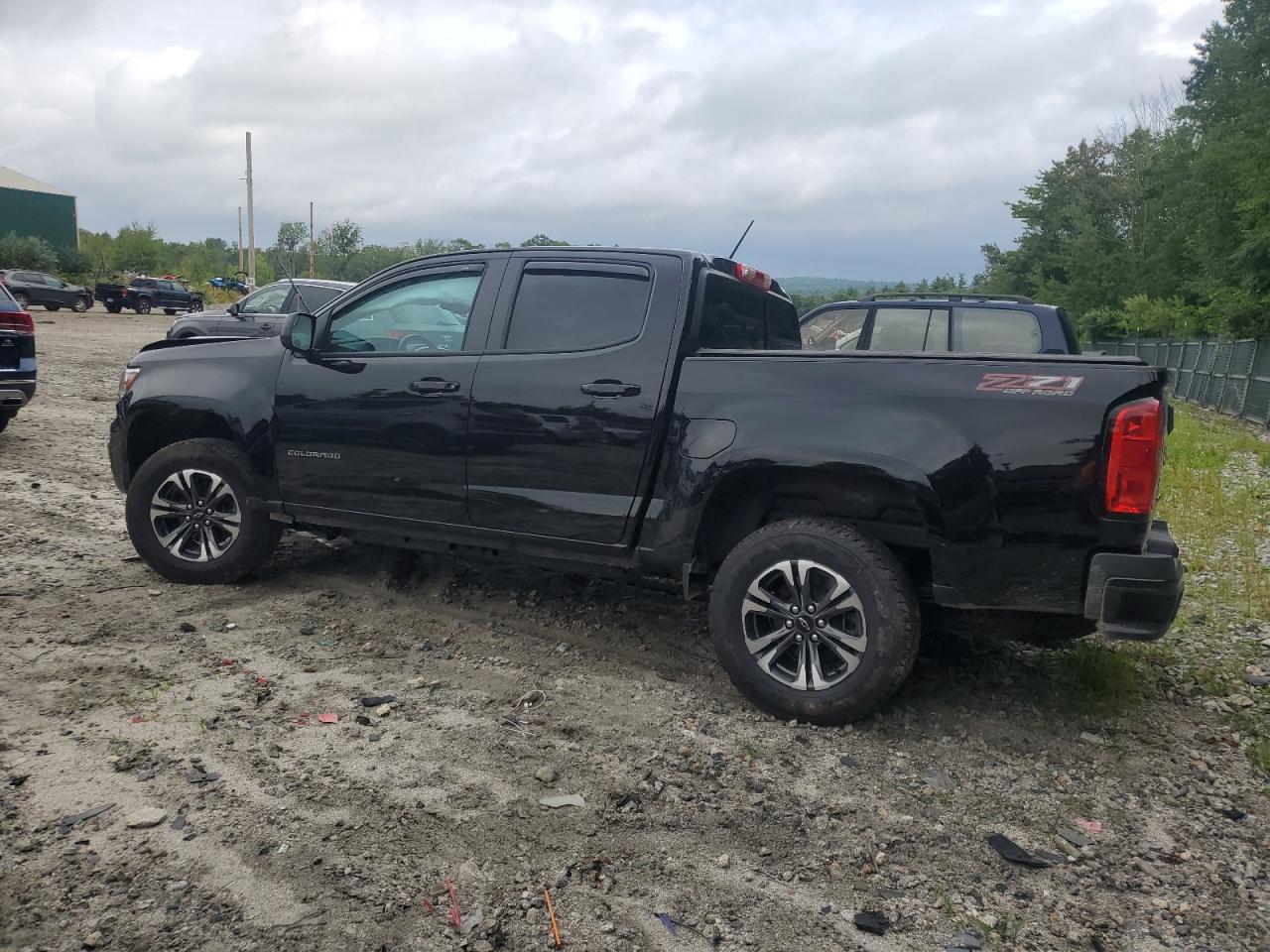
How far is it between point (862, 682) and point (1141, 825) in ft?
3.40

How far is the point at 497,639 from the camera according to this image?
4.79m

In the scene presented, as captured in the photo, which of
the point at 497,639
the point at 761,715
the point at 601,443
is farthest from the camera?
the point at 497,639

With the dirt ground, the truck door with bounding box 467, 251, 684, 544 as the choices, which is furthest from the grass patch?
the truck door with bounding box 467, 251, 684, 544

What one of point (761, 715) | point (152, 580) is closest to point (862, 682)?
point (761, 715)

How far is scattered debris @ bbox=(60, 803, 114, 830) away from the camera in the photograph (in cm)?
298

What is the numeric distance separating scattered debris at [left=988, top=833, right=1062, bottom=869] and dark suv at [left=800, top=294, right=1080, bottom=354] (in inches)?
215

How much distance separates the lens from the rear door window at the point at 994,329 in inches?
319

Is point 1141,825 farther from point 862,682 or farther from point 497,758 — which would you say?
point 497,758

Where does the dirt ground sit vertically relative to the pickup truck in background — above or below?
below

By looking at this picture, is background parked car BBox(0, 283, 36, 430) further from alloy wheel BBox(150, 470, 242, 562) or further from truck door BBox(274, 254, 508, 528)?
truck door BBox(274, 254, 508, 528)

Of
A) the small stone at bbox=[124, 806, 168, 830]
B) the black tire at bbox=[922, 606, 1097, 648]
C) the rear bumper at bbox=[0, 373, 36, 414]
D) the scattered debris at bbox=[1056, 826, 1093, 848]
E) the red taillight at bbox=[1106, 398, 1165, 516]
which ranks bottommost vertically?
the scattered debris at bbox=[1056, 826, 1093, 848]

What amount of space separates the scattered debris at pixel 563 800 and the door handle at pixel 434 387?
2.10 metres

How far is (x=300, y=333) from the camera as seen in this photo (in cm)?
512

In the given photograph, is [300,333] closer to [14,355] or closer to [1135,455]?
[1135,455]
